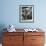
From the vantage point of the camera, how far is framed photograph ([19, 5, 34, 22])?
4094mm

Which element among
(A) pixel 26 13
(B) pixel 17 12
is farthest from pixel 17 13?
(A) pixel 26 13

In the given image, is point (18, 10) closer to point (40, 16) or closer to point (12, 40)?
point (40, 16)

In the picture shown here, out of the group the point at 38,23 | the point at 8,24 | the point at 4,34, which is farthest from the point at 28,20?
the point at 4,34

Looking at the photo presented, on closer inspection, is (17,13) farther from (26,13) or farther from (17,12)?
(26,13)

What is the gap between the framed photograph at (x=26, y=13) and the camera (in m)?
4.09

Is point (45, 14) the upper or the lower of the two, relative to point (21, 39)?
upper

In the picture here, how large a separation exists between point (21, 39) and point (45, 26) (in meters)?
0.99

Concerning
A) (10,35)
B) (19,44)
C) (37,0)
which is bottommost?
(19,44)

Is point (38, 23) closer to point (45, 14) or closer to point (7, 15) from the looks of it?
point (45, 14)

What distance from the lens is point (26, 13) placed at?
4.12 metres

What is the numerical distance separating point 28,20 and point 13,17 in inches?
19.4

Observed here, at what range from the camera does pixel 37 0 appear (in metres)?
4.10

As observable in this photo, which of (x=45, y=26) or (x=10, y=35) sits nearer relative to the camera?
(x=10, y=35)

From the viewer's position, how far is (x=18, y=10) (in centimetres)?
409
